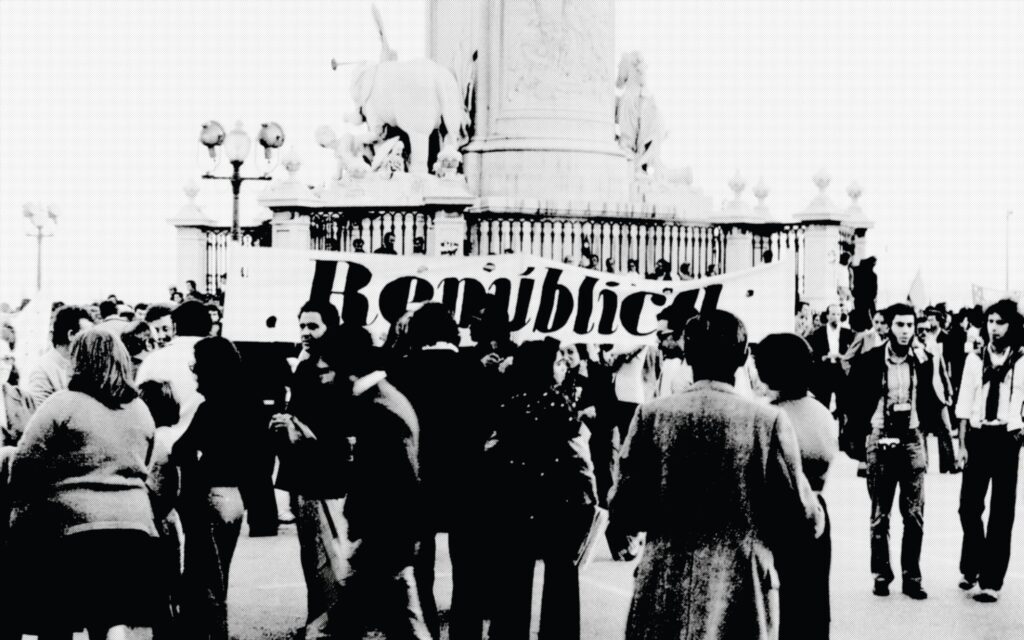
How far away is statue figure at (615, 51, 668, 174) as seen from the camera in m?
29.3

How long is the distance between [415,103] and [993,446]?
1884 centimetres

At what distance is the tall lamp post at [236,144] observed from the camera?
24.2 m

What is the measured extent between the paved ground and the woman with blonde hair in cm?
206

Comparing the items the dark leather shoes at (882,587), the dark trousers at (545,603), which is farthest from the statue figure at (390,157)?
the dark trousers at (545,603)

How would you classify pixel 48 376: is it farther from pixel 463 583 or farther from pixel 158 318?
pixel 463 583

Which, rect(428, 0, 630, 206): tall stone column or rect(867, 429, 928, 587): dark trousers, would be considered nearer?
rect(867, 429, 928, 587): dark trousers

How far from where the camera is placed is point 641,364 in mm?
14125

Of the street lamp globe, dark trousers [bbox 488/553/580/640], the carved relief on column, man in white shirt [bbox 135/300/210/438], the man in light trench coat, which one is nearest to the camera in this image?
the man in light trench coat

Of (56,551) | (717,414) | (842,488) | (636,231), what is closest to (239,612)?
(56,551)

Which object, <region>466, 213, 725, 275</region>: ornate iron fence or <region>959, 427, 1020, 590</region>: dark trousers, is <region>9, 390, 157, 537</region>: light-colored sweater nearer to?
<region>959, 427, 1020, 590</region>: dark trousers

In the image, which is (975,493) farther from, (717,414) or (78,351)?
(78,351)

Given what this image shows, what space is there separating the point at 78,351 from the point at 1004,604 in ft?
20.2

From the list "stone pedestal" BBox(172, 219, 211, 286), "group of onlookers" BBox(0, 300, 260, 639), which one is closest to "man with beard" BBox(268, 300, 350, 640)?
"group of onlookers" BBox(0, 300, 260, 639)

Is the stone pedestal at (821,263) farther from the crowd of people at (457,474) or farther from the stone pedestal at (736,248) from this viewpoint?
the crowd of people at (457,474)
